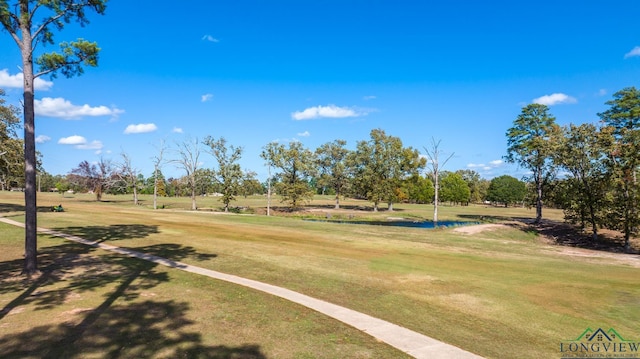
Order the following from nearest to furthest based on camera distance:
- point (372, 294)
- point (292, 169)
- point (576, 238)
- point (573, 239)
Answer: point (372, 294) < point (573, 239) < point (576, 238) < point (292, 169)

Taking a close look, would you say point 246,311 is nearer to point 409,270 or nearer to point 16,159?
point 409,270

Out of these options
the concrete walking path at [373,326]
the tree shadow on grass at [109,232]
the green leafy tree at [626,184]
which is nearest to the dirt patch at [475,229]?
the green leafy tree at [626,184]

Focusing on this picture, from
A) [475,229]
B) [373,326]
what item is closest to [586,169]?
[475,229]

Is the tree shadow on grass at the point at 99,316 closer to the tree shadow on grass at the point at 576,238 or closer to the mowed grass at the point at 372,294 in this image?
the mowed grass at the point at 372,294

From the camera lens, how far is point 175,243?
21375 millimetres

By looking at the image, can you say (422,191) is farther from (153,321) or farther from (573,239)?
(153,321)

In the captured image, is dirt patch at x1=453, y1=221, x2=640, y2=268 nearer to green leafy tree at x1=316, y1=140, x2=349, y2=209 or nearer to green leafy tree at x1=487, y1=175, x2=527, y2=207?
green leafy tree at x1=316, y1=140, x2=349, y2=209

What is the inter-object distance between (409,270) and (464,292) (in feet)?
12.3

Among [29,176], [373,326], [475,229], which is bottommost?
[475,229]

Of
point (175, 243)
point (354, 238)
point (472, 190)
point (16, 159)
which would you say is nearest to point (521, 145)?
point (354, 238)

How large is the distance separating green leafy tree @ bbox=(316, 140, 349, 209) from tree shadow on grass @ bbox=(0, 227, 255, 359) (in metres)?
66.3

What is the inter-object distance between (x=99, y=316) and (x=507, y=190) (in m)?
136

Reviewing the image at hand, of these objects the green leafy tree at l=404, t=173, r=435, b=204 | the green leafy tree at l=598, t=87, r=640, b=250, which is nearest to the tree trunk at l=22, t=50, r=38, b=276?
the green leafy tree at l=598, t=87, r=640, b=250

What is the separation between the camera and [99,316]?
8.98m
